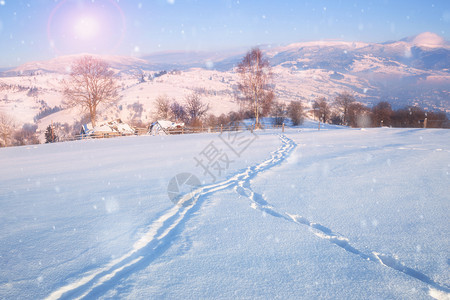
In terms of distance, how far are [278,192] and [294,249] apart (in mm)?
1843

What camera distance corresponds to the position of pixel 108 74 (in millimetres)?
23234

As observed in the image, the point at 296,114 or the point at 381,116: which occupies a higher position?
the point at 296,114

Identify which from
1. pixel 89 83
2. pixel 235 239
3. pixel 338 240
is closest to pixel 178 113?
pixel 89 83

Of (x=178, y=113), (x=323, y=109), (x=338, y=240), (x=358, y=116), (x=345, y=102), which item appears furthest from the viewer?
(x=323, y=109)

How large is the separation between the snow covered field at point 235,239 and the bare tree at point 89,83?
21.5m

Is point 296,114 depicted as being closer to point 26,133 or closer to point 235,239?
point 235,239

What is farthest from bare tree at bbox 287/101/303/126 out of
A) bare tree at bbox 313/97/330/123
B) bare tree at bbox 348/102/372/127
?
bare tree at bbox 313/97/330/123

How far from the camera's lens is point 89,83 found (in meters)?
22.8

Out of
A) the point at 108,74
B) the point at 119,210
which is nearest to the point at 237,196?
the point at 119,210

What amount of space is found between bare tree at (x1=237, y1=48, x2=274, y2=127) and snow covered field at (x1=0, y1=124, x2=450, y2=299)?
19216 mm

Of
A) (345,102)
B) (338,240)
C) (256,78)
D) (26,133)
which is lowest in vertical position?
(338,240)

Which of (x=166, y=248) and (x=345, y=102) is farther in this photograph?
(x=345, y=102)

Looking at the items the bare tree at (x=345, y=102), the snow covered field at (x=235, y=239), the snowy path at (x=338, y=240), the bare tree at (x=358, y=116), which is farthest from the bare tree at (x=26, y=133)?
the bare tree at (x=345, y=102)

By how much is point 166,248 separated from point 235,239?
761 mm
